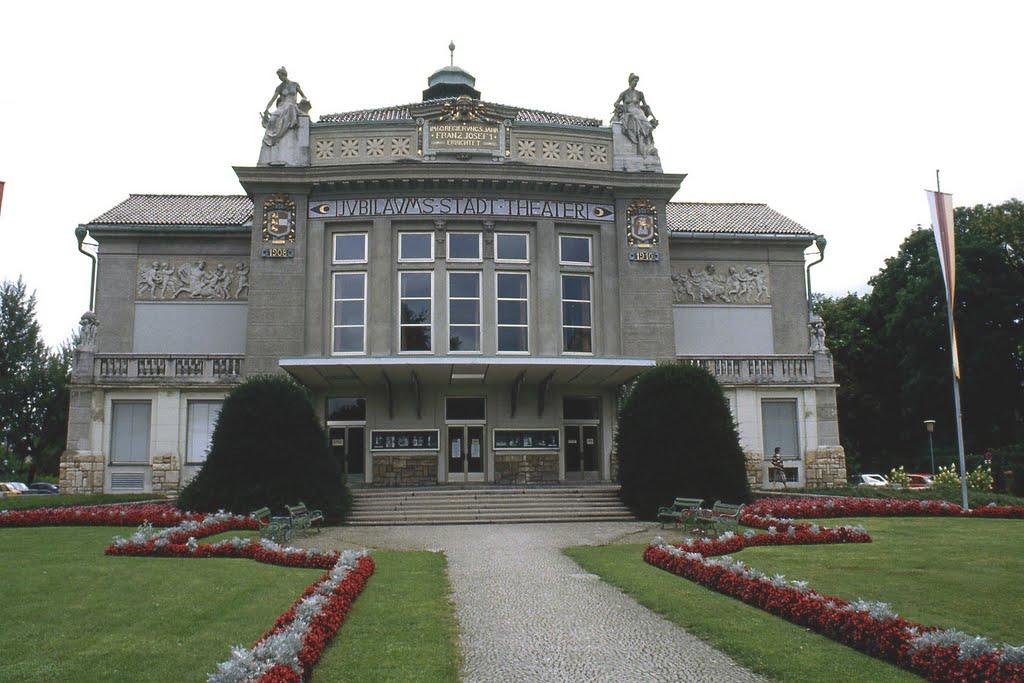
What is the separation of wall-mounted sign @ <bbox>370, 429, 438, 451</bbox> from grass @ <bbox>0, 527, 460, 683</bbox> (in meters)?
13.8

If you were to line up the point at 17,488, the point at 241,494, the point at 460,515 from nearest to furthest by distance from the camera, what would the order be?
1. the point at 241,494
2. the point at 460,515
3. the point at 17,488

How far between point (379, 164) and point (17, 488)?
2715 cm

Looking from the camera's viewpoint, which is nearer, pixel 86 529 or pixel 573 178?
pixel 86 529

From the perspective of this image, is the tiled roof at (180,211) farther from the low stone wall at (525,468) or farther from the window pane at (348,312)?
the low stone wall at (525,468)

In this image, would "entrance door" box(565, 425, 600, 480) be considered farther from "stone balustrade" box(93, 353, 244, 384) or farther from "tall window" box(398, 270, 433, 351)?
"stone balustrade" box(93, 353, 244, 384)

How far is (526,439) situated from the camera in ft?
101

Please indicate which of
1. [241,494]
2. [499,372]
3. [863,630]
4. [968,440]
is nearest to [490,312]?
[499,372]

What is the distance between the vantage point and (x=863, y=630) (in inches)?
371

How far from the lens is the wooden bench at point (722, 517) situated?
19312 mm

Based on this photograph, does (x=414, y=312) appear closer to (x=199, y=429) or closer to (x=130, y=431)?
(x=199, y=429)

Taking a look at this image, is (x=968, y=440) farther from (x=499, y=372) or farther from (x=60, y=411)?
(x=60, y=411)

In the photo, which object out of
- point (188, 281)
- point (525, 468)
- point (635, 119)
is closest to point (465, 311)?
point (525, 468)

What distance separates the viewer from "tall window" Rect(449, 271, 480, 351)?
3122 cm

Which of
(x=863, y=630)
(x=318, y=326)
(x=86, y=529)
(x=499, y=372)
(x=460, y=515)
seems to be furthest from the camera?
(x=318, y=326)
